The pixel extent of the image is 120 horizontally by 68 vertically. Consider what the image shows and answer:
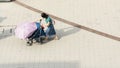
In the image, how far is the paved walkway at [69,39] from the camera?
10.4 metres

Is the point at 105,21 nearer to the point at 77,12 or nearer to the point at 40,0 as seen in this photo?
the point at 77,12

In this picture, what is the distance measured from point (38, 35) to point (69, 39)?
1147 mm

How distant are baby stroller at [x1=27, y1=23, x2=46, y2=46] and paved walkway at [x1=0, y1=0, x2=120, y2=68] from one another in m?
0.21

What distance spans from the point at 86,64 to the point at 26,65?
1.86 metres

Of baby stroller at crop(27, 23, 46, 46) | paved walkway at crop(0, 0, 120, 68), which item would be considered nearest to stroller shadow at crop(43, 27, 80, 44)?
paved walkway at crop(0, 0, 120, 68)

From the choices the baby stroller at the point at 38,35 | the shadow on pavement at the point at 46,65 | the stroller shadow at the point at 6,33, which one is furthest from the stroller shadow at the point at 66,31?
the stroller shadow at the point at 6,33

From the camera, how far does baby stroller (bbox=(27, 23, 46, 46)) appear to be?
35.6 ft

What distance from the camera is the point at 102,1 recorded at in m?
13.5

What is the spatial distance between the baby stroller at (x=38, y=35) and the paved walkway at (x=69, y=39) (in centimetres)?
21

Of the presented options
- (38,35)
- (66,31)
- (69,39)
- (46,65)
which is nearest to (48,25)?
(38,35)

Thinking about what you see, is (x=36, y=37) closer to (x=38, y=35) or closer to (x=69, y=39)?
(x=38, y=35)

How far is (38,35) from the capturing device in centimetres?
1095

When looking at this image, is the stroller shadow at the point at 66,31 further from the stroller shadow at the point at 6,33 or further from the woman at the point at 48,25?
the stroller shadow at the point at 6,33

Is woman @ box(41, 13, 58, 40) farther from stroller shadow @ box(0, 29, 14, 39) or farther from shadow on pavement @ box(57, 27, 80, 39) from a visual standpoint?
stroller shadow @ box(0, 29, 14, 39)
